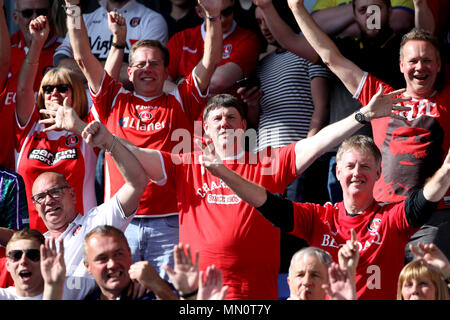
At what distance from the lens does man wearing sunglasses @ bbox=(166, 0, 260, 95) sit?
20.6 feet

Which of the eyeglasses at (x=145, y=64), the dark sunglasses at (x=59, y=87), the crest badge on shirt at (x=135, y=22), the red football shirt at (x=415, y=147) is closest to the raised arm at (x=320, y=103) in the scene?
the red football shirt at (x=415, y=147)

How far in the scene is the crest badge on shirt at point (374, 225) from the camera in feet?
15.2

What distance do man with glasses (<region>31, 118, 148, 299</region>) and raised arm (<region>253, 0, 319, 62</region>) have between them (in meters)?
1.70

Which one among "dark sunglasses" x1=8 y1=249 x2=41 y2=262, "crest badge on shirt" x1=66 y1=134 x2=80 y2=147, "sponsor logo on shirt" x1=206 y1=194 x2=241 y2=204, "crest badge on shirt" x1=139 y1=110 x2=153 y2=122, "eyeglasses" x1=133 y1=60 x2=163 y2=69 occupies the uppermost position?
"eyeglasses" x1=133 y1=60 x2=163 y2=69

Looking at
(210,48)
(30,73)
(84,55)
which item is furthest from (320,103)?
(30,73)

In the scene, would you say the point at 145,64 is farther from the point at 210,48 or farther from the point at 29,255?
the point at 29,255

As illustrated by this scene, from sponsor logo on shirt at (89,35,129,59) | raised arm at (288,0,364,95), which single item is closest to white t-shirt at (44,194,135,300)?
raised arm at (288,0,364,95)

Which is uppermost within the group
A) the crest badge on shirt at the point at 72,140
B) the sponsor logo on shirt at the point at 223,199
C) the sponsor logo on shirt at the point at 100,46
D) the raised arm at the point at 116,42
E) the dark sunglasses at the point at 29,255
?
the sponsor logo on shirt at the point at 100,46

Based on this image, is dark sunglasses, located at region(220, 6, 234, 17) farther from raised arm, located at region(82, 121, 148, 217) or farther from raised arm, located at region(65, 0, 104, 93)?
raised arm, located at region(82, 121, 148, 217)

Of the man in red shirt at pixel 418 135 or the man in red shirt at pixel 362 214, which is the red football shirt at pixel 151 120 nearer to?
the man in red shirt at pixel 362 214

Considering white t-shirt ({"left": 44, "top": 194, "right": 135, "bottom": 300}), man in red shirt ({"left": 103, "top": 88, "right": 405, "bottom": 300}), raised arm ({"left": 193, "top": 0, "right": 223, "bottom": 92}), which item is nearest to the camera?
man in red shirt ({"left": 103, "top": 88, "right": 405, "bottom": 300})

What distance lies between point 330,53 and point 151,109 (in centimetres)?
127

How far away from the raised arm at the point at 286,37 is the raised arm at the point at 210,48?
1.47ft

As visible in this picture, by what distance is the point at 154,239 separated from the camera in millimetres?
5461
